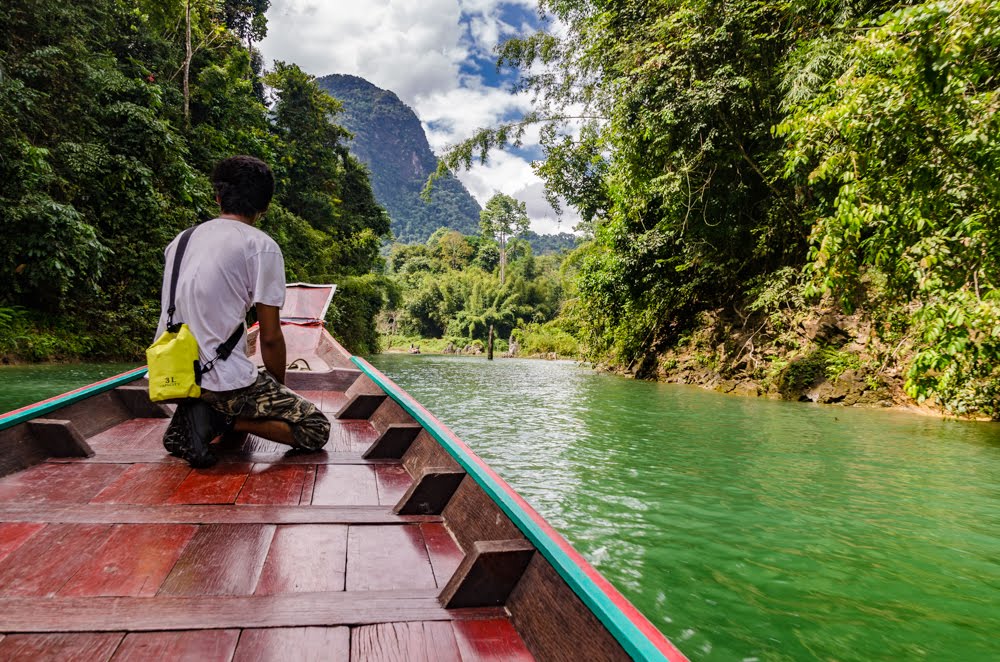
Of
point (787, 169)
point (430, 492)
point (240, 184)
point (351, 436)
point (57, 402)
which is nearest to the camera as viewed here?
point (430, 492)

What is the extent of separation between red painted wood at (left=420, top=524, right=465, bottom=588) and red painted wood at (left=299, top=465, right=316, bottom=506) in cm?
44

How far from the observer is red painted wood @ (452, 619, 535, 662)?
3.70 feet

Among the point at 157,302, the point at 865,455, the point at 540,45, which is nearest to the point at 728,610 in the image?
the point at 865,455

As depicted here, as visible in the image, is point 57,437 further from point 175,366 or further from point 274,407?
point 274,407

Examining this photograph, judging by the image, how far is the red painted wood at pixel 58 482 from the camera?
1.81 meters

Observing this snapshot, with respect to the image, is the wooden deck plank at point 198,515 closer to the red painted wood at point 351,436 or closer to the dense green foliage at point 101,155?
the red painted wood at point 351,436

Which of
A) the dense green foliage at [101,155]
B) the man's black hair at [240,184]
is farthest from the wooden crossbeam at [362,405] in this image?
the dense green foliage at [101,155]

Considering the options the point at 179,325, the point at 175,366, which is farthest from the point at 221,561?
the point at 179,325

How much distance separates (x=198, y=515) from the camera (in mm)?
1709

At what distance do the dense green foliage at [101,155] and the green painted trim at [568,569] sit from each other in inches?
405

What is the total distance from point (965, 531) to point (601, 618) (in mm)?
3471

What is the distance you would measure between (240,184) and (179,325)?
23.9 inches

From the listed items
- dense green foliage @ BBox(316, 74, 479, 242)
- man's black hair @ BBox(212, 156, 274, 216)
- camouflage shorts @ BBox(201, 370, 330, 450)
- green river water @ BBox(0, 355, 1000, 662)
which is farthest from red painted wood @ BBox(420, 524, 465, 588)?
dense green foliage @ BBox(316, 74, 479, 242)

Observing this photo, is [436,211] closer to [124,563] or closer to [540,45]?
[540,45]
